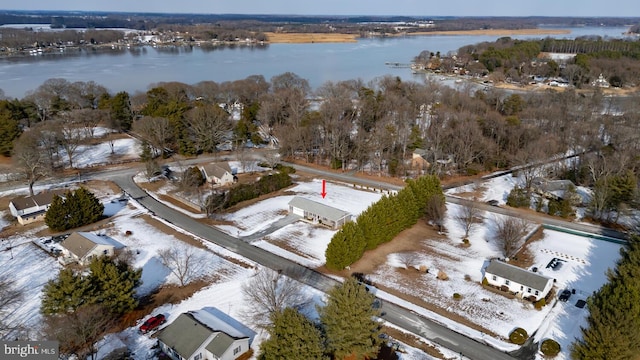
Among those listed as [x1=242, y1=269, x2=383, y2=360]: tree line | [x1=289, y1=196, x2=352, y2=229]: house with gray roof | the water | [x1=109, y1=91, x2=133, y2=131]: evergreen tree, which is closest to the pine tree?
[x1=289, y1=196, x2=352, y2=229]: house with gray roof

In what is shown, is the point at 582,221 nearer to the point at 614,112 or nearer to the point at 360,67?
the point at 614,112

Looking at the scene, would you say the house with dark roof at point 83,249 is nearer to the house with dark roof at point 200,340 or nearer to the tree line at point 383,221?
the house with dark roof at point 200,340

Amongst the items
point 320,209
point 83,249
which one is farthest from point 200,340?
point 320,209

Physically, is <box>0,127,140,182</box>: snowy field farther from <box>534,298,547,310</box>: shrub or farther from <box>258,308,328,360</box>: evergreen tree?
<box>534,298,547,310</box>: shrub

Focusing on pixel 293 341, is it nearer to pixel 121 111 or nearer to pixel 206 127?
pixel 206 127

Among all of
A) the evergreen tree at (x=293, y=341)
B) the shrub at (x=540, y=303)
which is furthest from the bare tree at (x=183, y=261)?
the shrub at (x=540, y=303)

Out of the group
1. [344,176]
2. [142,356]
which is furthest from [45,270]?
[344,176]
